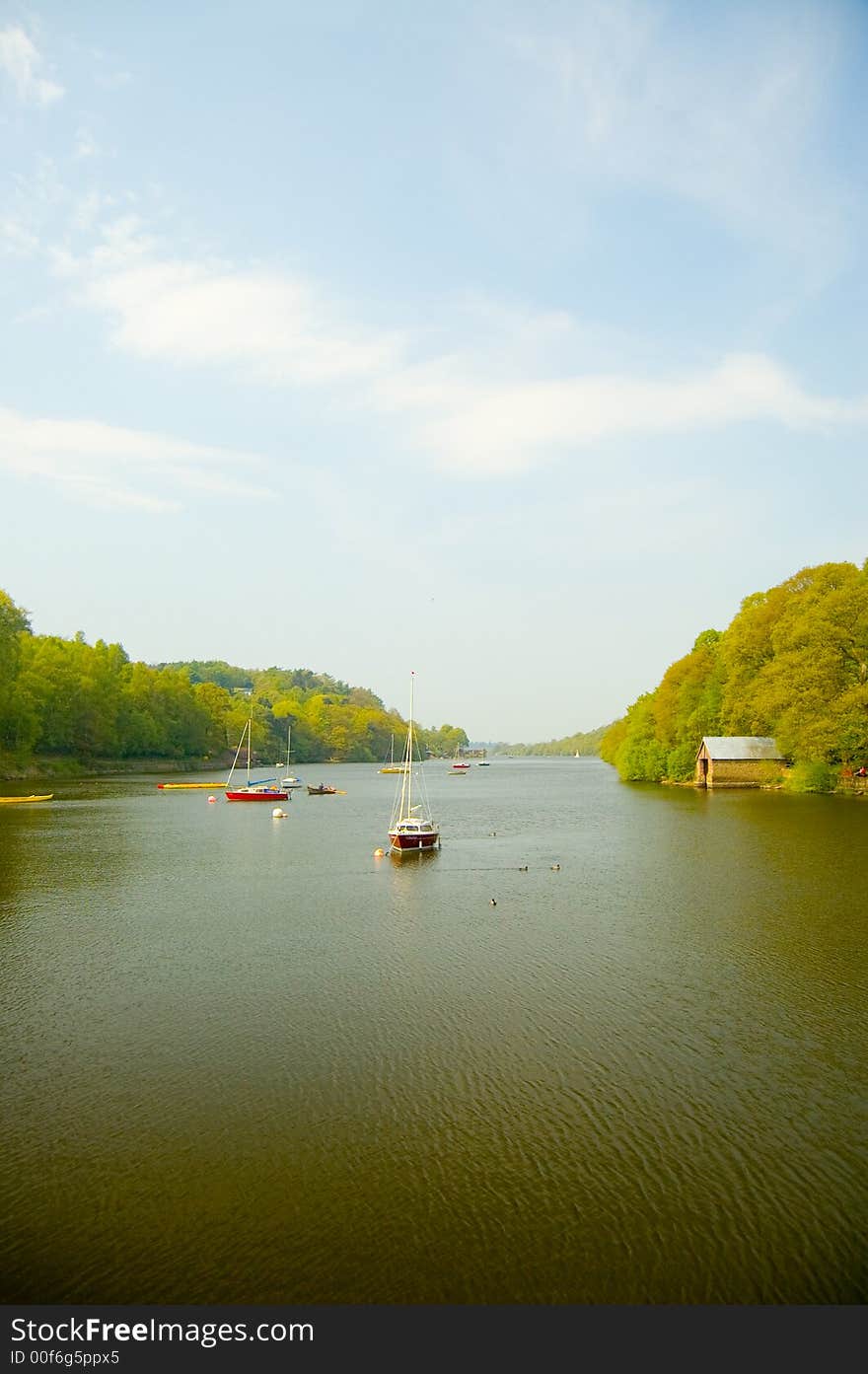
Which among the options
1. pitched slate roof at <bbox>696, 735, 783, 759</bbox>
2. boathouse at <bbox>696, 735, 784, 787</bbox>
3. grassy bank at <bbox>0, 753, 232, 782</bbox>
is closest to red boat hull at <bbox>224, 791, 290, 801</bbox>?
grassy bank at <bbox>0, 753, 232, 782</bbox>

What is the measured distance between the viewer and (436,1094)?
1313 cm

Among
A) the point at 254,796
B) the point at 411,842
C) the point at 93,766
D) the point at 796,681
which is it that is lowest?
the point at 254,796

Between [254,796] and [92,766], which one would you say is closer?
[254,796]

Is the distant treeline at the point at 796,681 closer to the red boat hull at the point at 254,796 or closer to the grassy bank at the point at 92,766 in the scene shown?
the red boat hull at the point at 254,796

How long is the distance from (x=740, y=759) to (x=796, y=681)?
53.2ft

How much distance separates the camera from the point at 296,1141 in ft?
37.9

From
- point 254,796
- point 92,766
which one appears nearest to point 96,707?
point 92,766

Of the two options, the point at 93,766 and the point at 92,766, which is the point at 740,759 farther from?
the point at 93,766

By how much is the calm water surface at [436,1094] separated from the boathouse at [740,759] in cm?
5249

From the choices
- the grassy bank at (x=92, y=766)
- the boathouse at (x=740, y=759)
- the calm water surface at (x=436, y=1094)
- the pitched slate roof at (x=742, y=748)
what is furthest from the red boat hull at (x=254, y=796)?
the calm water surface at (x=436, y=1094)

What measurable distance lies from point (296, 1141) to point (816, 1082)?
846cm

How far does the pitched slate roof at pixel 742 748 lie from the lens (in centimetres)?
8088

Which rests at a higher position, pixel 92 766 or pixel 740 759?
pixel 740 759

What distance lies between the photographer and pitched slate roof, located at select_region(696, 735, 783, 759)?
3184 inches
